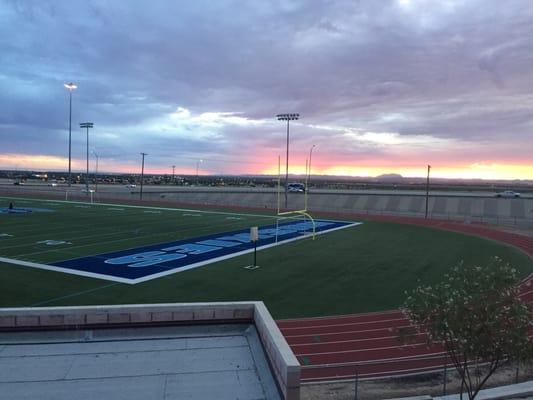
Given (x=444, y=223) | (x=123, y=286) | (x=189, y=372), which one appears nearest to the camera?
(x=189, y=372)

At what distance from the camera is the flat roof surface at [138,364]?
721 centimetres

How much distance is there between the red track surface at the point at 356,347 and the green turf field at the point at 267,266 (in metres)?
1.20

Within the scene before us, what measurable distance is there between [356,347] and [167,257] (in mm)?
Answer: 15982

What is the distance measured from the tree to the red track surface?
2.77 metres

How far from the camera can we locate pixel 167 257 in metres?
27.8

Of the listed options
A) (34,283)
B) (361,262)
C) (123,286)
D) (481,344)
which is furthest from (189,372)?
(361,262)

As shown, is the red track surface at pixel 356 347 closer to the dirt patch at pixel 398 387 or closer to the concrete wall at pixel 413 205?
the dirt patch at pixel 398 387

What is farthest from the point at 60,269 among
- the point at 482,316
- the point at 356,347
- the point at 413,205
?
the point at 413,205

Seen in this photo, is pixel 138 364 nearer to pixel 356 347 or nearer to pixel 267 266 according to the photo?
pixel 356 347

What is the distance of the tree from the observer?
8.47m

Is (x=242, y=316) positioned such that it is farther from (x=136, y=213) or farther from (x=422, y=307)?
(x=136, y=213)

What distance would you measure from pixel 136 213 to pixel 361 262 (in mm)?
34103

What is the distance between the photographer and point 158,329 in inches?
367

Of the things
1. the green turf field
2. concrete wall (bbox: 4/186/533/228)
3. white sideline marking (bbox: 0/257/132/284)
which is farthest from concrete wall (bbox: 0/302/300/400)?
concrete wall (bbox: 4/186/533/228)
